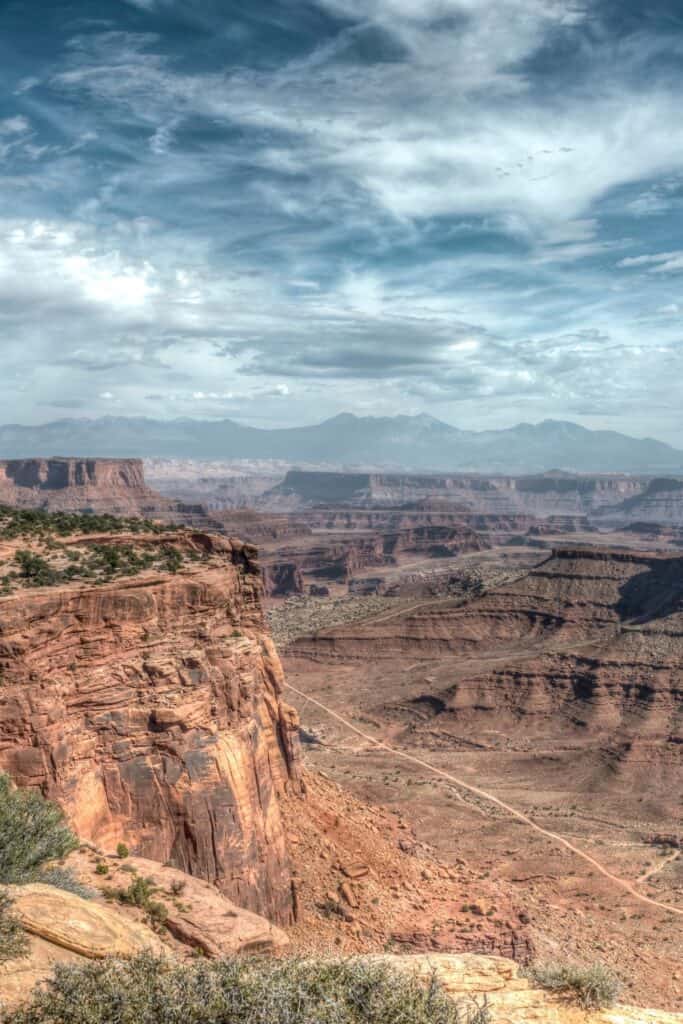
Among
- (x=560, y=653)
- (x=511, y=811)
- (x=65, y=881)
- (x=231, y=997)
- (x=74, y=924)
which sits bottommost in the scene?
(x=511, y=811)

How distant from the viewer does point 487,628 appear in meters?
95.5

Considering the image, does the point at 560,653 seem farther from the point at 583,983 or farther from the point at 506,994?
the point at 506,994

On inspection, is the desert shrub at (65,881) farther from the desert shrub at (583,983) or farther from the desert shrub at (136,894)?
the desert shrub at (583,983)

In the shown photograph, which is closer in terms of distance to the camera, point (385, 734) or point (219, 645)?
point (219, 645)

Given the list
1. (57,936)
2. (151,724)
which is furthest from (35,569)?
(57,936)

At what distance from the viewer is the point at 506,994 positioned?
40.3 feet

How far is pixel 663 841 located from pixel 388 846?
2402 centimetres

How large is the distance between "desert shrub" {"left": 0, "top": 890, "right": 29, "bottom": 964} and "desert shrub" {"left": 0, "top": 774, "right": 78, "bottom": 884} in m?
4.14

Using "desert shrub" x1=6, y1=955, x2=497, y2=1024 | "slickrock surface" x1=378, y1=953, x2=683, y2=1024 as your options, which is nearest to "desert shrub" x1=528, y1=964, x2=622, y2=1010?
"slickrock surface" x1=378, y1=953, x2=683, y2=1024

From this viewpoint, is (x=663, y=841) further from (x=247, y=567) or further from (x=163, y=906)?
(x=163, y=906)

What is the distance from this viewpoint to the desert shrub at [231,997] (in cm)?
959

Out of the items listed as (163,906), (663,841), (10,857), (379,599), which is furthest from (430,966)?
(379,599)

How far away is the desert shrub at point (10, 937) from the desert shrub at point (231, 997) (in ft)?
3.11

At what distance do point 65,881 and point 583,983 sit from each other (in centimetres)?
1103
